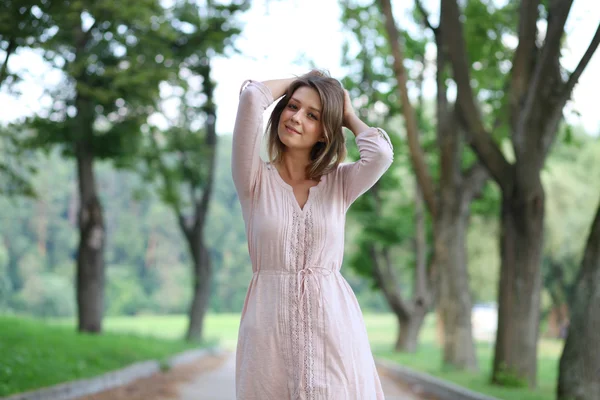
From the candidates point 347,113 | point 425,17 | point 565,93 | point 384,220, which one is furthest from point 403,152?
point 347,113

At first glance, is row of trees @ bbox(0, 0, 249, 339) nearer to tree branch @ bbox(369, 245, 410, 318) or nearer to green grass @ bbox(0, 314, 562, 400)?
green grass @ bbox(0, 314, 562, 400)

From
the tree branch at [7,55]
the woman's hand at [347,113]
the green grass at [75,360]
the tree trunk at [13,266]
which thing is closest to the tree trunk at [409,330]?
the green grass at [75,360]

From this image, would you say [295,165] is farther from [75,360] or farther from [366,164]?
[75,360]

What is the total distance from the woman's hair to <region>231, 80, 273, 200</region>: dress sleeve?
150mm

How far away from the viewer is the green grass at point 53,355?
937 centimetres

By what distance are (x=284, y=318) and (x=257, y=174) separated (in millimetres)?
556

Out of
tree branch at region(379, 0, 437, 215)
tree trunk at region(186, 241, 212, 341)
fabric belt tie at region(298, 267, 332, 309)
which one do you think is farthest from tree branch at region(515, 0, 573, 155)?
tree trunk at region(186, 241, 212, 341)

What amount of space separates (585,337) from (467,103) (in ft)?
13.2

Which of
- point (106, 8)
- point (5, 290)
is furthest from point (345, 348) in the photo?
point (5, 290)

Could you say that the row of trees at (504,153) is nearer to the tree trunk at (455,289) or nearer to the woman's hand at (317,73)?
the tree trunk at (455,289)

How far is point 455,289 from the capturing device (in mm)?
15297

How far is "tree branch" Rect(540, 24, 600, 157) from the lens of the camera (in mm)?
8531

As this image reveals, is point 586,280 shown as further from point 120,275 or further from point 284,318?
point 120,275

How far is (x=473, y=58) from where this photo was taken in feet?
48.5
